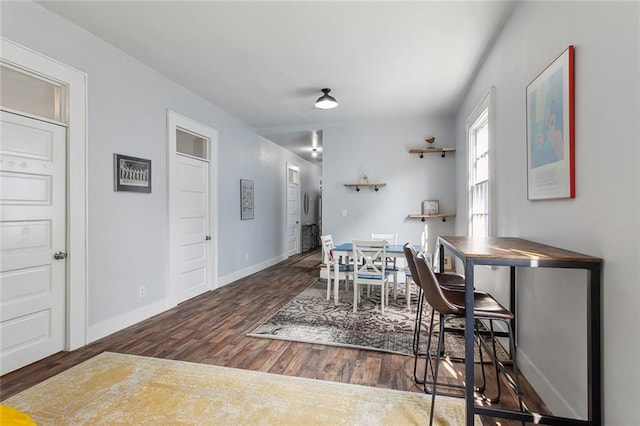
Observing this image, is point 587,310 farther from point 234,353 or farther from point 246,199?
point 246,199

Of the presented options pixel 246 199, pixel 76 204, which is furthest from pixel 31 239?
pixel 246 199

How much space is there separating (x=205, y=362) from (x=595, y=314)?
2462mm

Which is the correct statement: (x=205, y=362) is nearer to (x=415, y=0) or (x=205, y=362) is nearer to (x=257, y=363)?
(x=257, y=363)

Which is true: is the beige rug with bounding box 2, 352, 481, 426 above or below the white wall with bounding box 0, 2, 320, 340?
below

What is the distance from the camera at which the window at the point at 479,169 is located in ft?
11.1

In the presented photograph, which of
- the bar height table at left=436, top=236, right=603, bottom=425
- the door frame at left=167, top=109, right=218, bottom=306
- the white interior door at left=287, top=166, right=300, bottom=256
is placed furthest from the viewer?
the white interior door at left=287, top=166, right=300, bottom=256

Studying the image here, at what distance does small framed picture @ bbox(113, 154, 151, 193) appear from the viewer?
10.5 ft

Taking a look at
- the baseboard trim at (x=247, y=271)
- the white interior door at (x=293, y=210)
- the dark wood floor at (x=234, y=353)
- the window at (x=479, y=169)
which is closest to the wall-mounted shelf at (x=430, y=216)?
the window at (x=479, y=169)

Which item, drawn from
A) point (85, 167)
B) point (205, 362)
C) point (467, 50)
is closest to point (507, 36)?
point (467, 50)

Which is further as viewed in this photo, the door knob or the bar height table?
the door knob

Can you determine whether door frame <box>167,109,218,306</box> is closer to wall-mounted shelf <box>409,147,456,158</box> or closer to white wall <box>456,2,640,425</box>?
wall-mounted shelf <box>409,147,456,158</box>

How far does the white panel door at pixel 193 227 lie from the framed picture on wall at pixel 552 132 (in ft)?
12.2

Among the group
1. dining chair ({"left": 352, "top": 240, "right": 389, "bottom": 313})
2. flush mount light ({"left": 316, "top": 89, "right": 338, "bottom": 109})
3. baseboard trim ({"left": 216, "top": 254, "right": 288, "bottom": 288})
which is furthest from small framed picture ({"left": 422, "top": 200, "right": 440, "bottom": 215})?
baseboard trim ({"left": 216, "top": 254, "right": 288, "bottom": 288})

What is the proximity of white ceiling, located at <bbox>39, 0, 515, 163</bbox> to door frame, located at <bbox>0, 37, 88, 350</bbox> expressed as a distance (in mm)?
528
